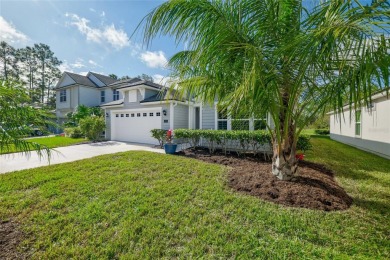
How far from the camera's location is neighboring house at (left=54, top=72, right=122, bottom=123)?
872 inches

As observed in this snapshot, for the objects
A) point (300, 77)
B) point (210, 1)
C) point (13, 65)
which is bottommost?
point (300, 77)

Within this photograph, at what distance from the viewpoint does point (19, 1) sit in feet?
18.5

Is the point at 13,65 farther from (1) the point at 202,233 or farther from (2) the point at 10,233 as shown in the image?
(1) the point at 202,233

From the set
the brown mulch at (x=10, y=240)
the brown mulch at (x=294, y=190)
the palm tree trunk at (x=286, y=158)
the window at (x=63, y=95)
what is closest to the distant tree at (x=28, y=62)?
the window at (x=63, y=95)

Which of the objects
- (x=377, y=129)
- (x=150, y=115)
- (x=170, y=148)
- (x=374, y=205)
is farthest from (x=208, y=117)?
(x=377, y=129)

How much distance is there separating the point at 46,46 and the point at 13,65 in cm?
731

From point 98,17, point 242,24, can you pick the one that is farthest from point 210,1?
point 98,17

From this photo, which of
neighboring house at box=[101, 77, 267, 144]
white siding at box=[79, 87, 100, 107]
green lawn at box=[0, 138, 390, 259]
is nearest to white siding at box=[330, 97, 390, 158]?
green lawn at box=[0, 138, 390, 259]

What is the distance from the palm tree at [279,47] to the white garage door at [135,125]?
9444mm

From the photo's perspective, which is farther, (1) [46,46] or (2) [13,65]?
(1) [46,46]

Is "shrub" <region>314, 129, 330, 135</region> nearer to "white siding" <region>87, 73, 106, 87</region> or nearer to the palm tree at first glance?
the palm tree

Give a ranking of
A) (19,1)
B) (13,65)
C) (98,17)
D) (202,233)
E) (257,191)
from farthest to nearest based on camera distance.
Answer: (13,65)
(98,17)
(19,1)
(257,191)
(202,233)

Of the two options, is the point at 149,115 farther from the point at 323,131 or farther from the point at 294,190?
the point at 323,131

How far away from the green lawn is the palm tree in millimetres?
1998
